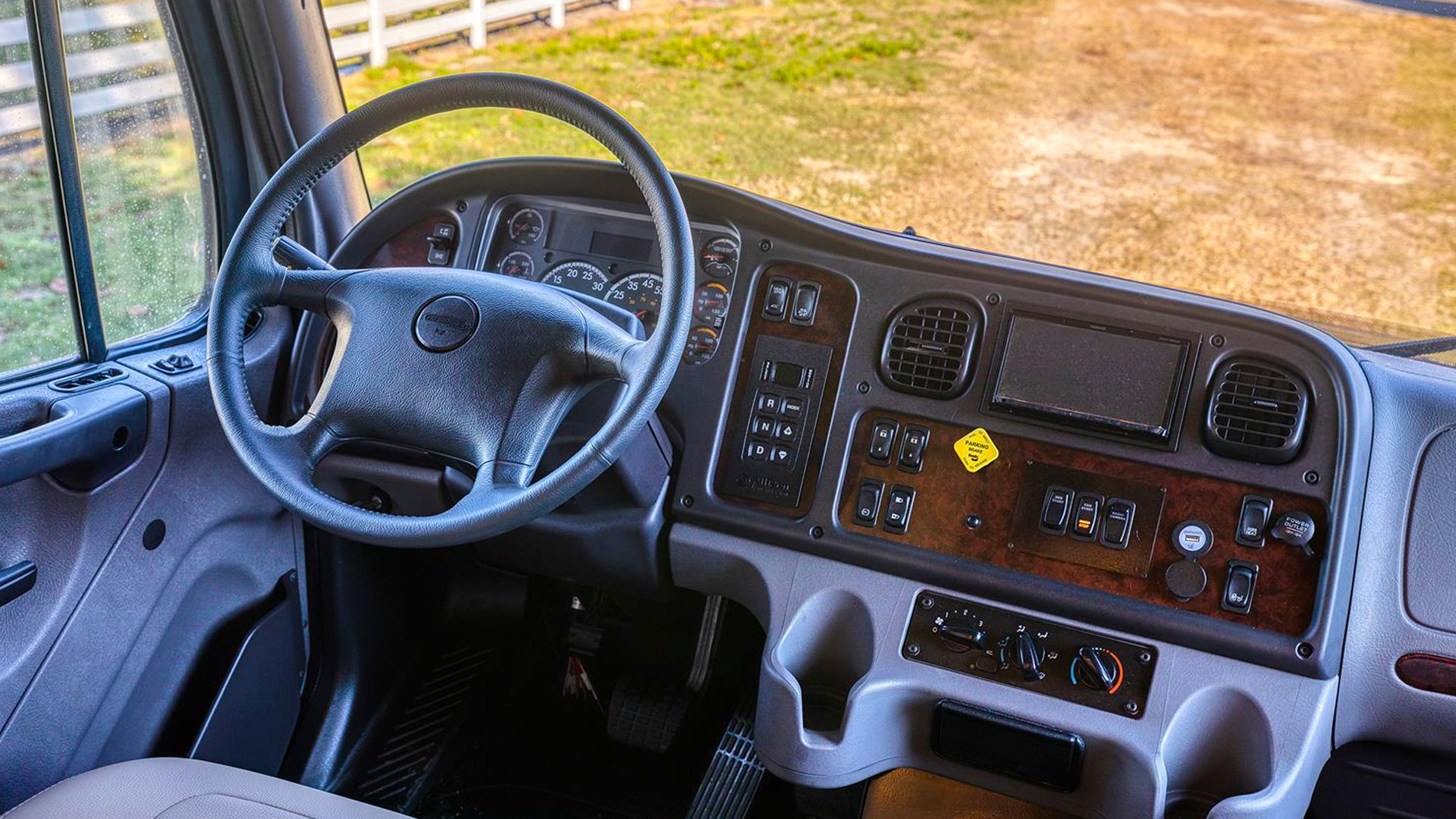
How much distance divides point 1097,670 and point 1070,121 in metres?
2.28

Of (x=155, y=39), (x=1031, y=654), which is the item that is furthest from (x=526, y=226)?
(x=1031, y=654)

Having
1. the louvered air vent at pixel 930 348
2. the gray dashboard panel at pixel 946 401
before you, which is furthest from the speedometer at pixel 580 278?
the louvered air vent at pixel 930 348

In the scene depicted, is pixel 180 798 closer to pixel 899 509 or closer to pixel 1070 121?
pixel 899 509

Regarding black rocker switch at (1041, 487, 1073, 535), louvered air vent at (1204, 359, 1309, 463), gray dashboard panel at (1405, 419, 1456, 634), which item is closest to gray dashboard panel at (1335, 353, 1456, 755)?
gray dashboard panel at (1405, 419, 1456, 634)

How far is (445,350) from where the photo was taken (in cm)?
145

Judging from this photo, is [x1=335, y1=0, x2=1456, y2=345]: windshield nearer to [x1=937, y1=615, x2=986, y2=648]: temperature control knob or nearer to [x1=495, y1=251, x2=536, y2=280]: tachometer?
[x1=495, y1=251, x2=536, y2=280]: tachometer

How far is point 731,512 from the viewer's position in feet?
6.18

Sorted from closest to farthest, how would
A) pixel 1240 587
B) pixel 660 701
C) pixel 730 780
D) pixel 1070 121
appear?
1. pixel 1240 587
2. pixel 730 780
3. pixel 660 701
4. pixel 1070 121

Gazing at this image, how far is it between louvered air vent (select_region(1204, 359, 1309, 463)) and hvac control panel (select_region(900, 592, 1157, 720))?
0.36 meters

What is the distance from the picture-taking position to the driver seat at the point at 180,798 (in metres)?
1.29

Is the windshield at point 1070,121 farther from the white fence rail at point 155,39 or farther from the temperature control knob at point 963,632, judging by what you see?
the temperature control knob at point 963,632

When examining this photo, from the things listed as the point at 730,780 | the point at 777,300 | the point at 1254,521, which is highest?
the point at 777,300

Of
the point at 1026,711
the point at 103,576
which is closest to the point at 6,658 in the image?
the point at 103,576

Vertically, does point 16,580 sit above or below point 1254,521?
below
